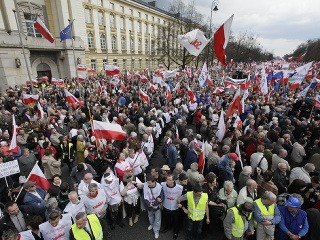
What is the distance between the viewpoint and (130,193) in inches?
178

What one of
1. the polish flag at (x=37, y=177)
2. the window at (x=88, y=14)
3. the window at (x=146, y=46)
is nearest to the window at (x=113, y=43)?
the window at (x=88, y=14)

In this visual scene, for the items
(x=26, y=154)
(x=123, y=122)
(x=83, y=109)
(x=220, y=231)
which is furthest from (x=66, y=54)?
(x=220, y=231)

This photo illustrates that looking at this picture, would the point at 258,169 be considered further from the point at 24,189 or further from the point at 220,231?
the point at 24,189

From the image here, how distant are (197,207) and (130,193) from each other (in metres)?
1.49

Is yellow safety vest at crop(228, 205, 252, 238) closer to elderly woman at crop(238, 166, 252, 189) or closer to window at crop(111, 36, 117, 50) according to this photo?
elderly woman at crop(238, 166, 252, 189)

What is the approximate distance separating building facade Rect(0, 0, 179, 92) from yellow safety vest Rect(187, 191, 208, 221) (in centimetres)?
1192

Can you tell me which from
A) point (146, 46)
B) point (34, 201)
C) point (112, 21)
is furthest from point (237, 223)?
point (146, 46)

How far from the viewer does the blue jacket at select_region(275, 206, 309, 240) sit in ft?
11.2

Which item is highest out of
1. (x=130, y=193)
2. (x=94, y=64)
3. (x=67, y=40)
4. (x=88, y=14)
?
(x=88, y=14)

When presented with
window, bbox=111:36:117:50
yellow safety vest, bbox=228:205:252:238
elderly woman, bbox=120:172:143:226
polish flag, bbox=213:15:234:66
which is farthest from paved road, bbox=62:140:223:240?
window, bbox=111:36:117:50

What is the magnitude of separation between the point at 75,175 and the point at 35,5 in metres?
27.8

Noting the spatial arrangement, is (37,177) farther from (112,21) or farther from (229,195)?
(112,21)

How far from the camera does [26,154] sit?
5.57 metres

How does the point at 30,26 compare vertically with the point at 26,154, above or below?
above
